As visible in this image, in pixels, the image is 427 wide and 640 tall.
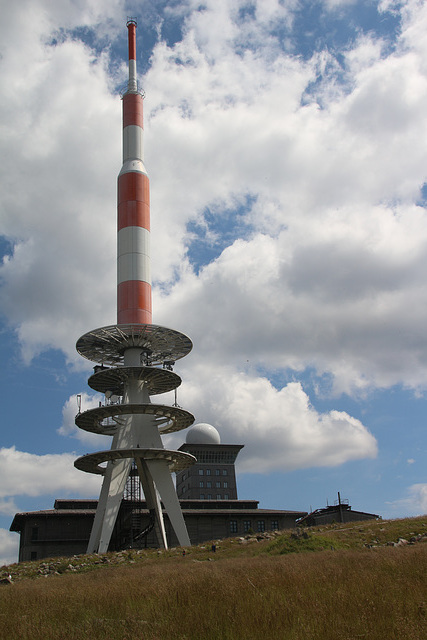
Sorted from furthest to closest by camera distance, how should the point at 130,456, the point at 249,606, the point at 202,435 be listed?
the point at 202,435
the point at 130,456
the point at 249,606

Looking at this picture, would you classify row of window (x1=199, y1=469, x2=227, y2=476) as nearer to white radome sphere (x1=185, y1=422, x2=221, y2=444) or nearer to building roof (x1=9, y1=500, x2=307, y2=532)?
white radome sphere (x1=185, y1=422, x2=221, y2=444)

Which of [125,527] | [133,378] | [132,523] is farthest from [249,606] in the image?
[125,527]

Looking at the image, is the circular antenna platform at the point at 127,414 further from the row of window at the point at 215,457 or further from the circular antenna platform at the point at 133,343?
the row of window at the point at 215,457

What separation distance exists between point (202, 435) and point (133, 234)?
55.5m

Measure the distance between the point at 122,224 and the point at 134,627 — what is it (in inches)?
1887

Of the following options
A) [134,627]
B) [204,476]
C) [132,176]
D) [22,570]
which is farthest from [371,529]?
[204,476]

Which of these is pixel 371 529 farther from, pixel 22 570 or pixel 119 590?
pixel 119 590

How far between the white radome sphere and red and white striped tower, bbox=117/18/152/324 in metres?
52.0

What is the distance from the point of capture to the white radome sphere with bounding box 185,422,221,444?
101312 mm

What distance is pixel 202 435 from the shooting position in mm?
102000

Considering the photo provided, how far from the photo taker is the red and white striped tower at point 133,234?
52969 millimetres

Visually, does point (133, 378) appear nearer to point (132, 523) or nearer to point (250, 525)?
point (132, 523)

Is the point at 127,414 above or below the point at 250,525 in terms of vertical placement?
above

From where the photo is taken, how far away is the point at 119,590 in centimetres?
1366
